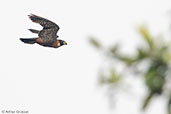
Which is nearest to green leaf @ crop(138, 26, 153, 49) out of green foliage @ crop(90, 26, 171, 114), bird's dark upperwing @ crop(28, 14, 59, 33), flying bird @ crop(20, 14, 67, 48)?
green foliage @ crop(90, 26, 171, 114)

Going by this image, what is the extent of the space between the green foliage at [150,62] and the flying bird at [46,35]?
1776 centimetres

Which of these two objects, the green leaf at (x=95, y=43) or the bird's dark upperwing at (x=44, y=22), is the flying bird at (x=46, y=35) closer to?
the bird's dark upperwing at (x=44, y=22)

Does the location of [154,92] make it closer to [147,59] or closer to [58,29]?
[147,59]

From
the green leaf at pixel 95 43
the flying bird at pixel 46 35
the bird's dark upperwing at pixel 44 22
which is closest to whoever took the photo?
the green leaf at pixel 95 43

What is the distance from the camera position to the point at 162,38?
925 centimetres

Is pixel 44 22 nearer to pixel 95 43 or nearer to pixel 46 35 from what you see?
pixel 46 35

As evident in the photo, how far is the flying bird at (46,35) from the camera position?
1067 inches

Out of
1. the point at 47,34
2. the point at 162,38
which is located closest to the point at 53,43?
the point at 47,34

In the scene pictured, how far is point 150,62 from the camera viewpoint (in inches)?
356

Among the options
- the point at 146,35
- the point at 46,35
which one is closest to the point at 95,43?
the point at 146,35

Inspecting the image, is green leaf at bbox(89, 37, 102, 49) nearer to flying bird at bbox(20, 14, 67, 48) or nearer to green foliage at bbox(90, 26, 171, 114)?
green foliage at bbox(90, 26, 171, 114)

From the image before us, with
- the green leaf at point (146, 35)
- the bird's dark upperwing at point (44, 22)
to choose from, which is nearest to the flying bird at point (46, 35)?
the bird's dark upperwing at point (44, 22)

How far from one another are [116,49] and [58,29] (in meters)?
19.9

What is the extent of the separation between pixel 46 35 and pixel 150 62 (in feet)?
61.5
